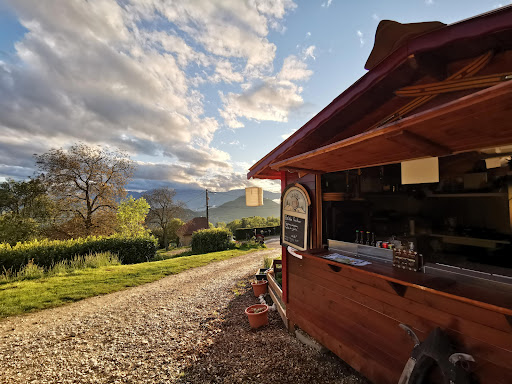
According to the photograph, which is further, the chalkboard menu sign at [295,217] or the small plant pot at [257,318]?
the small plant pot at [257,318]

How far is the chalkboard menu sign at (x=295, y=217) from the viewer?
425 centimetres

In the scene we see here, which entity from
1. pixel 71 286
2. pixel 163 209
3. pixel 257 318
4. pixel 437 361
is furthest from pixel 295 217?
pixel 163 209

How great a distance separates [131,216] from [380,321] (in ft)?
83.9

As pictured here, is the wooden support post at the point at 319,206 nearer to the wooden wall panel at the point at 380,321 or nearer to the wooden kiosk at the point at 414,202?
the wooden kiosk at the point at 414,202

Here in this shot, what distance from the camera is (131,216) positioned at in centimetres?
2358

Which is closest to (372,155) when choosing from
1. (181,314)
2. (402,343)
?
(402,343)

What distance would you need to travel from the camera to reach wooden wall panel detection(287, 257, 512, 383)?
2.05 metres

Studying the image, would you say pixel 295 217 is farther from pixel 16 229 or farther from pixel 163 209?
pixel 163 209

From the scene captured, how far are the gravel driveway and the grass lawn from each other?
59 centimetres

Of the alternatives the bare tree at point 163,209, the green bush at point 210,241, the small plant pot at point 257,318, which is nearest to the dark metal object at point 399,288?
the small plant pot at point 257,318

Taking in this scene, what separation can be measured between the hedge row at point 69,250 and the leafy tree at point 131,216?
30.6 feet

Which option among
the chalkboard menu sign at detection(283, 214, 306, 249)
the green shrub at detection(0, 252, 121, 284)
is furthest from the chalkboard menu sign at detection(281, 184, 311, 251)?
the green shrub at detection(0, 252, 121, 284)

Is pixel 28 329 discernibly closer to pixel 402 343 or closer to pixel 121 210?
pixel 402 343

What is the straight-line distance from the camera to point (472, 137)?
2092 millimetres
